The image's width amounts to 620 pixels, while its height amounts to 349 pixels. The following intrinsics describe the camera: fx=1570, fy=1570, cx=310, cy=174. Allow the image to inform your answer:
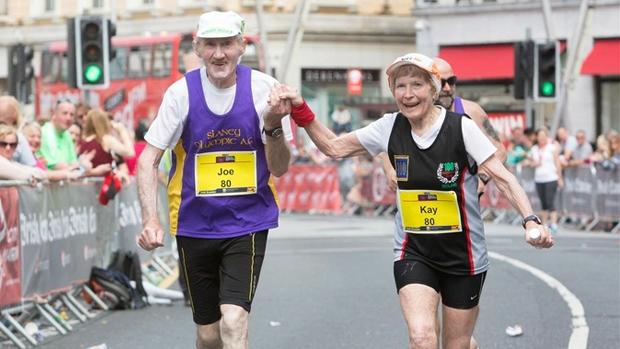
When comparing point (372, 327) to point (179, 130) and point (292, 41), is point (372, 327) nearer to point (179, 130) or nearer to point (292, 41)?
point (179, 130)

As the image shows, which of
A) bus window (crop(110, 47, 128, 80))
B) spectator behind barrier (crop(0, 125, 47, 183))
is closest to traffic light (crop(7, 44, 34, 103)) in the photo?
spectator behind barrier (crop(0, 125, 47, 183))

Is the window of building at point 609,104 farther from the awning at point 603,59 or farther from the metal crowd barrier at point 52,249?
the metal crowd barrier at point 52,249

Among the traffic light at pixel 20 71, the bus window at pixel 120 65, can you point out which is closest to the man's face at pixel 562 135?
the traffic light at pixel 20 71

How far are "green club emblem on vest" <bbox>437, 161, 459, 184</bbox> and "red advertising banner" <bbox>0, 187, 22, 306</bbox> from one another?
15.2ft

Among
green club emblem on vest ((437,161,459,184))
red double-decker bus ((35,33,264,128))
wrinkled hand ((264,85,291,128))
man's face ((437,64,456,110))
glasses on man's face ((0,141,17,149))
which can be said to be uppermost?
red double-decker bus ((35,33,264,128))

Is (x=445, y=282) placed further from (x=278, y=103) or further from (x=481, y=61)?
(x=481, y=61)

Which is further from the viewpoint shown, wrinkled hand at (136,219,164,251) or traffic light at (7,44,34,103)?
traffic light at (7,44,34,103)

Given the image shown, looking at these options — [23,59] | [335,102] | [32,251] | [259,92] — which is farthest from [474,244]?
[335,102]

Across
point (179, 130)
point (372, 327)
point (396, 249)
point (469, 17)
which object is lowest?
point (372, 327)

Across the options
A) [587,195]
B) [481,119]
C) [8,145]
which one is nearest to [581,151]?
[587,195]

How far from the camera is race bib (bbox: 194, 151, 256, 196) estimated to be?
784 centimetres

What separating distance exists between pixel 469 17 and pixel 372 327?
35.1 meters

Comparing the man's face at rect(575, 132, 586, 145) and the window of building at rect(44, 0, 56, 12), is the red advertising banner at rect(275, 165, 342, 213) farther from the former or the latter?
the window of building at rect(44, 0, 56, 12)

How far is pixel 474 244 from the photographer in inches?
303
